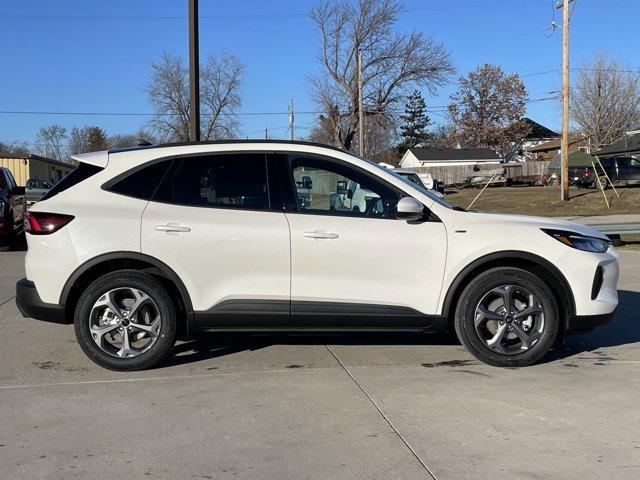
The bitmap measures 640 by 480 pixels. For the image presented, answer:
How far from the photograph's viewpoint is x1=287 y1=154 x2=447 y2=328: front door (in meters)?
5.03

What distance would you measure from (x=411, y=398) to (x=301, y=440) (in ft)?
3.51

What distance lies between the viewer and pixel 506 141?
71812 millimetres

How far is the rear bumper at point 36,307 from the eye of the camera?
199 inches

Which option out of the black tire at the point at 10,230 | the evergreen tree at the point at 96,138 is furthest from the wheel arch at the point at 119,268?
the evergreen tree at the point at 96,138

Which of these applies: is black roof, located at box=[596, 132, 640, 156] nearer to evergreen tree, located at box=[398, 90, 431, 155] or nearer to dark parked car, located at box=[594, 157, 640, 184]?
dark parked car, located at box=[594, 157, 640, 184]

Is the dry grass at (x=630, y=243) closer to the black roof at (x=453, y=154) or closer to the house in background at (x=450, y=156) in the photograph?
the house in background at (x=450, y=156)

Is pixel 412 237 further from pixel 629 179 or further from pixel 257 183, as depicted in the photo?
pixel 629 179

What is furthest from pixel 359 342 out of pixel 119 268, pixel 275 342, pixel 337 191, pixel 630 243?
pixel 630 243

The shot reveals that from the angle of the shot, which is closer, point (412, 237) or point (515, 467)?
point (515, 467)

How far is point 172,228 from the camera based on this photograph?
5.00 m

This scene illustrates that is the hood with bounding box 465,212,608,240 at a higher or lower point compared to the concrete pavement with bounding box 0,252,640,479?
higher

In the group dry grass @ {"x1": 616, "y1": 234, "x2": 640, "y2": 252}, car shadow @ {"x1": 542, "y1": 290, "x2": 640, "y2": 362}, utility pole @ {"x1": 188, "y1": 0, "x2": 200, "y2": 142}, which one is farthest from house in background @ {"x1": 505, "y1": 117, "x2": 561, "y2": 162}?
car shadow @ {"x1": 542, "y1": 290, "x2": 640, "y2": 362}

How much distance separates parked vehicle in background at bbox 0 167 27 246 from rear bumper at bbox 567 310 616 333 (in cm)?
1251

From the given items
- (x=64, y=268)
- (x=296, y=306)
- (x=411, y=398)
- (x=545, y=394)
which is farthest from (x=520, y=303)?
(x=64, y=268)
